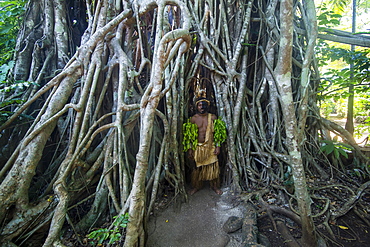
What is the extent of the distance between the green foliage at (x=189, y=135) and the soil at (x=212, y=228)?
0.87 metres

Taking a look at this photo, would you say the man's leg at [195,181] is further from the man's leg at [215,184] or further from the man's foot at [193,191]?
the man's leg at [215,184]

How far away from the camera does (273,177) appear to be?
10.4 feet

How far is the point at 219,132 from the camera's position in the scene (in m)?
3.24

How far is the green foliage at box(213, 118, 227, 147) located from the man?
72mm

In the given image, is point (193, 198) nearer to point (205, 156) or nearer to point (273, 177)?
point (205, 156)

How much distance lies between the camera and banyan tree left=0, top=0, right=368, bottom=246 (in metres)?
2.01

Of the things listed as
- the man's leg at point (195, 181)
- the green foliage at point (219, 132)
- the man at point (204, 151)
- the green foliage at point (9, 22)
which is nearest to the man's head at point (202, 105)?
the man at point (204, 151)

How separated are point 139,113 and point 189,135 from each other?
2.84 feet

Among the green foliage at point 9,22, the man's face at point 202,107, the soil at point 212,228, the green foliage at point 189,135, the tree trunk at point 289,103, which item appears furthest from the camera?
the green foliage at point 9,22

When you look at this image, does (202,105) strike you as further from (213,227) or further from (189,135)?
(213,227)

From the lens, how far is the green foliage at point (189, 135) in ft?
10.4

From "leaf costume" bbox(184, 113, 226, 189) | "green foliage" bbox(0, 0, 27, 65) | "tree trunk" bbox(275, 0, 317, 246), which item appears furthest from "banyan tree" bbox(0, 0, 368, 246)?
"green foliage" bbox(0, 0, 27, 65)

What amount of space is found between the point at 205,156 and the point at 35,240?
2.38 m

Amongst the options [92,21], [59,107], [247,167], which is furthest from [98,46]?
[247,167]
